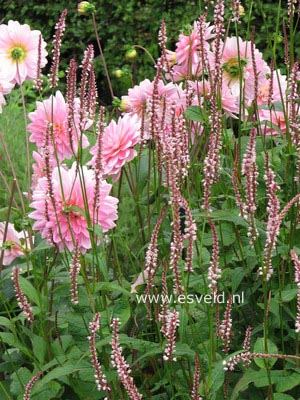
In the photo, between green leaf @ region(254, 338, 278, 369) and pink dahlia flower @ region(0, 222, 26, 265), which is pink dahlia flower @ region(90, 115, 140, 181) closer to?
pink dahlia flower @ region(0, 222, 26, 265)

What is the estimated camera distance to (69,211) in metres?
1.62

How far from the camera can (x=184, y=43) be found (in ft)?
6.87

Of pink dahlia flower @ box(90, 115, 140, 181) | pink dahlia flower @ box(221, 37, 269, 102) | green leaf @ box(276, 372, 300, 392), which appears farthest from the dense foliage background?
green leaf @ box(276, 372, 300, 392)

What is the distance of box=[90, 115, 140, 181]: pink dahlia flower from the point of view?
178 centimetres

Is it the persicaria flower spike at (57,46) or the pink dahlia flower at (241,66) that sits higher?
the pink dahlia flower at (241,66)

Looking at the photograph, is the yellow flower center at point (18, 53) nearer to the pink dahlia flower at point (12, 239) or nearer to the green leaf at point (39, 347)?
the pink dahlia flower at point (12, 239)

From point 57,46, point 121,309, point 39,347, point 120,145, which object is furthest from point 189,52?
point 39,347

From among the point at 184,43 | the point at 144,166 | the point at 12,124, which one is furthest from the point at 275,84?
the point at 12,124

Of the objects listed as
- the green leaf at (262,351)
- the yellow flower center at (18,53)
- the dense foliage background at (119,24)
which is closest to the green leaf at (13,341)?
the green leaf at (262,351)

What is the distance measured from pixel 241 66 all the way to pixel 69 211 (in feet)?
2.06

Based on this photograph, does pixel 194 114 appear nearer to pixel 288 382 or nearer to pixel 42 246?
pixel 42 246

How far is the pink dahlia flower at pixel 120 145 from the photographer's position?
178cm

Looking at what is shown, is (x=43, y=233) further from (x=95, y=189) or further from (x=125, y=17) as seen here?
(x=125, y=17)

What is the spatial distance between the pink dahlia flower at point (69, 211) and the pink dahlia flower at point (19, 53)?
485 mm
